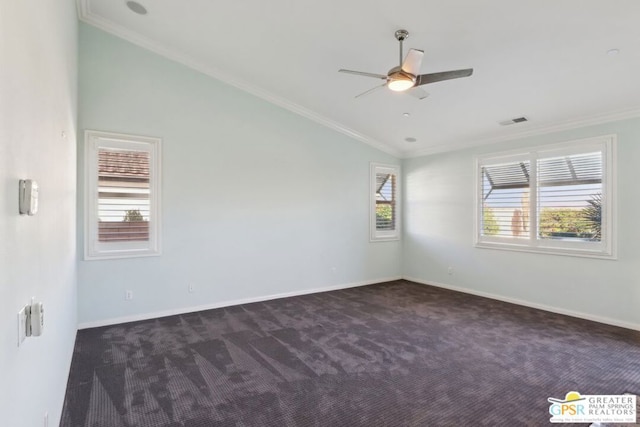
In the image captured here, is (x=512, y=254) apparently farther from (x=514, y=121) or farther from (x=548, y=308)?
(x=514, y=121)

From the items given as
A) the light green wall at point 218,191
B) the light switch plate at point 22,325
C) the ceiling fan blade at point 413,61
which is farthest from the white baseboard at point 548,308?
the light switch plate at point 22,325

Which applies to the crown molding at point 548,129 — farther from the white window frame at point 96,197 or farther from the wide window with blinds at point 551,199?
the white window frame at point 96,197

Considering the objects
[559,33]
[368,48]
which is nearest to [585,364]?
[559,33]

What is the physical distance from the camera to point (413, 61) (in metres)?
3.02

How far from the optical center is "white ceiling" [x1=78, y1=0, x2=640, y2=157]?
3.06 metres

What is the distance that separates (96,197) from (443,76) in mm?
4398

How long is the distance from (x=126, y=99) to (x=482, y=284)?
6.43 metres

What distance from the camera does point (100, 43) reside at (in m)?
4.30

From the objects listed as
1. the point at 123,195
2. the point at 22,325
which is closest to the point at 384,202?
the point at 123,195

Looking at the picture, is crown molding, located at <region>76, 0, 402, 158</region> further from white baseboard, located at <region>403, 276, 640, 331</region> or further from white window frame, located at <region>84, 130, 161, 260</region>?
white baseboard, located at <region>403, 276, 640, 331</region>

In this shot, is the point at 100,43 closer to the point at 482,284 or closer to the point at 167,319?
the point at 167,319

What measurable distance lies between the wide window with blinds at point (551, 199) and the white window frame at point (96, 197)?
540cm

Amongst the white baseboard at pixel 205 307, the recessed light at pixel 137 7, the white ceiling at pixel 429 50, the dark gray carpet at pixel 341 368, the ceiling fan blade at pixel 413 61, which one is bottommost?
the dark gray carpet at pixel 341 368

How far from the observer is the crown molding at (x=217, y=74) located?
4227mm
